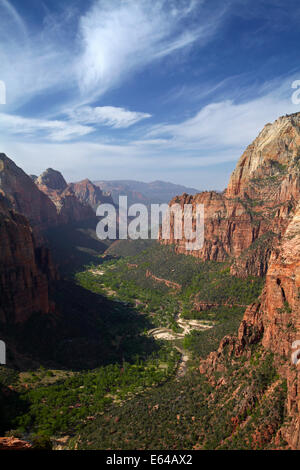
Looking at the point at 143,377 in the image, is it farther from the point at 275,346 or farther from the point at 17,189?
the point at 17,189

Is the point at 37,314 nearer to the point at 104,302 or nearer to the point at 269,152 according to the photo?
the point at 104,302

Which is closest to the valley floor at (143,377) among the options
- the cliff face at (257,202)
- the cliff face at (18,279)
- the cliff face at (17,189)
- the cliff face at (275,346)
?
the cliff face at (275,346)

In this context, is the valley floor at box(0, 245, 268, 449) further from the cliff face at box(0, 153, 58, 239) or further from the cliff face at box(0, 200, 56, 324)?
the cliff face at box(0, 153, 58, 239)

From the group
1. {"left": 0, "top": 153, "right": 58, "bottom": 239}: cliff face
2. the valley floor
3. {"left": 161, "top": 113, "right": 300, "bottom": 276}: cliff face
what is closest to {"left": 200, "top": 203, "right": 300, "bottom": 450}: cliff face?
the valley floor

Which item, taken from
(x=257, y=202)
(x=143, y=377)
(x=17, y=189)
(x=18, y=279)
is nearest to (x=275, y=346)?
(x=143, y=377)

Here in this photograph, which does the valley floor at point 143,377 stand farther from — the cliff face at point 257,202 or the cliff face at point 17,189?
the cliff face at point 17,189
